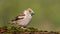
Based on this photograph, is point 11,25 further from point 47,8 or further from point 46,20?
point 47,8

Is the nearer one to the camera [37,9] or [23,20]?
[23,20]

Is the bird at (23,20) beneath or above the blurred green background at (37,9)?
beneath

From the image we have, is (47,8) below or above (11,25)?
above

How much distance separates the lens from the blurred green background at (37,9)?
23.5 ft

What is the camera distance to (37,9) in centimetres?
739

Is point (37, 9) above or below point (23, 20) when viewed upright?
above

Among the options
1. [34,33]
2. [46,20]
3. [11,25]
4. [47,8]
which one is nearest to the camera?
[34,33]

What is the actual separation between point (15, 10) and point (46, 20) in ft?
2.32

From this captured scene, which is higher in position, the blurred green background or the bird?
the blurred green background

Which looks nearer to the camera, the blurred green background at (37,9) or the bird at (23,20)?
the bird at (23,20)

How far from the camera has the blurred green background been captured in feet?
23.5

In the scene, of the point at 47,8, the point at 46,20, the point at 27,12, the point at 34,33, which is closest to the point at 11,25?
the point at 27,12

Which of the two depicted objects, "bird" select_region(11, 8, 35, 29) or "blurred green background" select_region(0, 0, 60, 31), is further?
"blurred green background" select_region(0, 0, 60, 31)

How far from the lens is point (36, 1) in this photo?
7543mm
